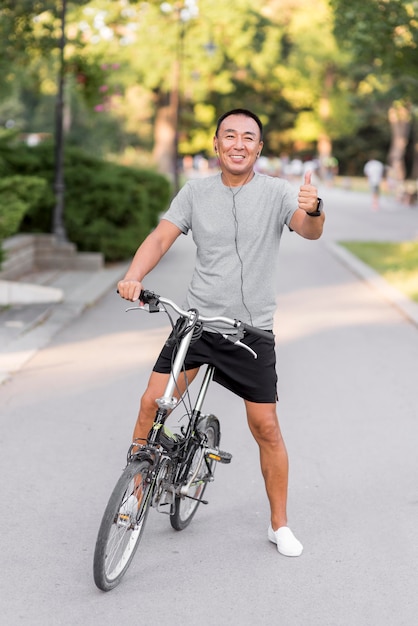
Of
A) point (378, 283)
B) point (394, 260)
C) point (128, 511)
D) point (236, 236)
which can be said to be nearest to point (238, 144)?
point (236, 236)

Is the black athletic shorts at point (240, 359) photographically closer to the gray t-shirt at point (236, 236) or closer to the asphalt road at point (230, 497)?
the gray t-shirt at point (236, 236)

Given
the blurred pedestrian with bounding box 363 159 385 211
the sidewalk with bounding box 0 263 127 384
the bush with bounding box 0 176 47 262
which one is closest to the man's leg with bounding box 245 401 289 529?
the sidewalk with bounding box 0 263 127 384

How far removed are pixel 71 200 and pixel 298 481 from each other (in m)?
11.6

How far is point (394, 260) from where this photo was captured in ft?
63.4

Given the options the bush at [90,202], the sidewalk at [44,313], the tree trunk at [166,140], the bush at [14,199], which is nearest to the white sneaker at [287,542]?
the sidewalk at [44,313]

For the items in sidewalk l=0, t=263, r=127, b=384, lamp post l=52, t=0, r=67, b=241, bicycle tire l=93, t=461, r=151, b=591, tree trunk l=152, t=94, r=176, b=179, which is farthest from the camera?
tree trunk l=152, t=94, r=176, b=179

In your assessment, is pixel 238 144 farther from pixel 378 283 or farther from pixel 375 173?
pixel 375 173

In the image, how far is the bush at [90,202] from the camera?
16516mm

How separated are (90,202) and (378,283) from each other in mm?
4631

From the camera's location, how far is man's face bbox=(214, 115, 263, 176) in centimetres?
448

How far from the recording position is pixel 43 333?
10383 millimetres

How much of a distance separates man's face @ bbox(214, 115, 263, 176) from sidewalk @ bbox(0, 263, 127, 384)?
425cm

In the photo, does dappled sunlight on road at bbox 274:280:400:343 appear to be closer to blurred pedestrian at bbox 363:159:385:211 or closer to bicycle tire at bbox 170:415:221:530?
bicycle tire at bbox 170:415:221:530

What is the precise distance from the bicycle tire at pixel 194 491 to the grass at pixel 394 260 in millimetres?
8845
